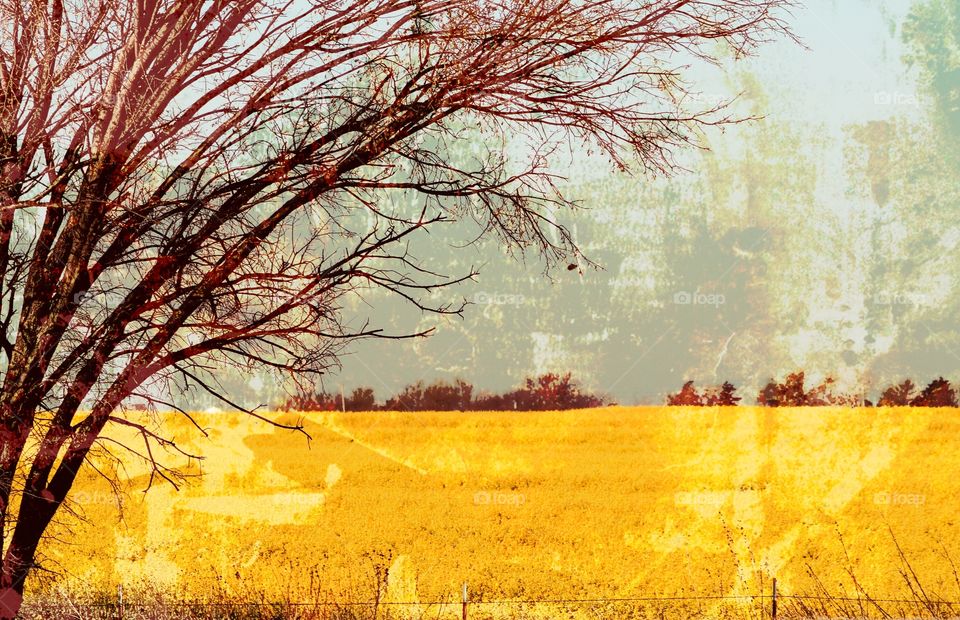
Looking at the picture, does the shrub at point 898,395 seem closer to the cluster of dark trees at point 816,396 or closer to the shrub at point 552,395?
the cluster of dark trees at point 816,396

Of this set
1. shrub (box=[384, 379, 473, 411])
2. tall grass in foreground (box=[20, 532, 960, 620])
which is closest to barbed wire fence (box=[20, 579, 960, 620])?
tall grass in foreground (box=[20, 532, 960, 620])

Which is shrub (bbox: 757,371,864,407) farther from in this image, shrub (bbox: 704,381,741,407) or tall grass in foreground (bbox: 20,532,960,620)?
tall grass in foreground (bbox: 20,532,960,620)

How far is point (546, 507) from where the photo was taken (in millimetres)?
18922

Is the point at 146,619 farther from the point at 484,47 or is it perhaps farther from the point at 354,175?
the point at 484,47

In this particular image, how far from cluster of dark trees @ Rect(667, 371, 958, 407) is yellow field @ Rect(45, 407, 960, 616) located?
4.12ft

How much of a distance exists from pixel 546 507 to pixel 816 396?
1292cm

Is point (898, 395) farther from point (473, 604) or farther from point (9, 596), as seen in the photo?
point (9, 596)

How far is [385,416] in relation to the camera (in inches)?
1029

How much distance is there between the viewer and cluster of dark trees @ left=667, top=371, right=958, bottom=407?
27.3m

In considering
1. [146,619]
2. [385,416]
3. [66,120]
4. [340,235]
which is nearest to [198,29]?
[66,120]

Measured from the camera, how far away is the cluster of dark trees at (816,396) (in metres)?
27.3

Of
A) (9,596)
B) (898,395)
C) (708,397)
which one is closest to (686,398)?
(708,397)

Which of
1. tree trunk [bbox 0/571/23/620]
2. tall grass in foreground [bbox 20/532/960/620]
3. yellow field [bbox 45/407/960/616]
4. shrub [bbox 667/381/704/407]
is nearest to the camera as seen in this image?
tree trunk [bbox 0/571/23/620]

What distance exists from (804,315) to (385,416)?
3238 centimetres
